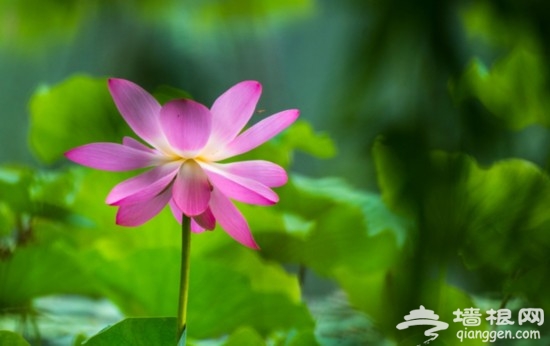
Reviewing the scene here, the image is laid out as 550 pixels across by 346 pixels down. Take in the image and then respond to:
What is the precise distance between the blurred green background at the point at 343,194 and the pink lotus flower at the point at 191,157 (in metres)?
0.03

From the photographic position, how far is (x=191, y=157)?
0.34 metres

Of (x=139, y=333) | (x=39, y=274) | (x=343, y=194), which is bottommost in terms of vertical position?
(x=139, y=333)

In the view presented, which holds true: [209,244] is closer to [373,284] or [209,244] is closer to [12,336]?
[373,284]

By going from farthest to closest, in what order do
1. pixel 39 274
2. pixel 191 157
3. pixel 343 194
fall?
pixel 343 194
pixel 39 274
pixel 191 157

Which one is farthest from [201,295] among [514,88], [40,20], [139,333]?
[40,20]

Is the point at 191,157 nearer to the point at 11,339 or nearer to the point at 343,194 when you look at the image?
the point at 11,339

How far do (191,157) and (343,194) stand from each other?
1.30 ft

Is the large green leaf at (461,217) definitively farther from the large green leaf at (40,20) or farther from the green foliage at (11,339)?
the large green leaf at (40,20)

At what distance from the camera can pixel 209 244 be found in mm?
686

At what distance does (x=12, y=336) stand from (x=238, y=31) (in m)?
0.82

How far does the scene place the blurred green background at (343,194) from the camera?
259 millimetres

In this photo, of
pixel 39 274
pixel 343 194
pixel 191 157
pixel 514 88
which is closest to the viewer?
pixel 191 157

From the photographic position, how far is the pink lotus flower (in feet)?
1.07

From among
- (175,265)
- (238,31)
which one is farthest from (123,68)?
(238,31)
